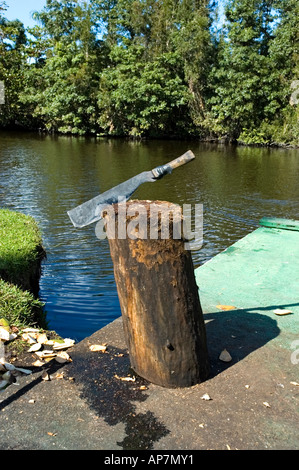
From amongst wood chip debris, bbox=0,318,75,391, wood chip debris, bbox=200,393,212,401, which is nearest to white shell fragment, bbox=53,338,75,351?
wood chip debris, bbox=0,318,75,391

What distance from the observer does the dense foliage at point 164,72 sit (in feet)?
85.6

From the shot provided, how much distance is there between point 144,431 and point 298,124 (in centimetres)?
2547

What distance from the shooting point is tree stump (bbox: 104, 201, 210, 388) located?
2580mm

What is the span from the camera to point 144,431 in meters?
2.30

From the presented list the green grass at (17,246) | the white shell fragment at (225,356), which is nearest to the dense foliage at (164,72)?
the green grass at (17,246)

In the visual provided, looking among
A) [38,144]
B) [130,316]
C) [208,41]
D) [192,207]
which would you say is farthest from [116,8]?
[130,316]

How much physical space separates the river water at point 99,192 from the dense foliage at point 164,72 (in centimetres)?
469

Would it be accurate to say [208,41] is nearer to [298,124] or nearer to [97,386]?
[298,124]

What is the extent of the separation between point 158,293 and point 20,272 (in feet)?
8.41

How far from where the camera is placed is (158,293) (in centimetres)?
261

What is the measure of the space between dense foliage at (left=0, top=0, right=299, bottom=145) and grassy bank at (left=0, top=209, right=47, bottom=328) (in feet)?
74.4

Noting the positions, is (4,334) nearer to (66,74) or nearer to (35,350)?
(35,350)

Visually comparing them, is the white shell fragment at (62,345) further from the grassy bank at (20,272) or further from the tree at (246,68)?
the tree at (246,68)

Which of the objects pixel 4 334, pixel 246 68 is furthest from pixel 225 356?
pixel 246 68
